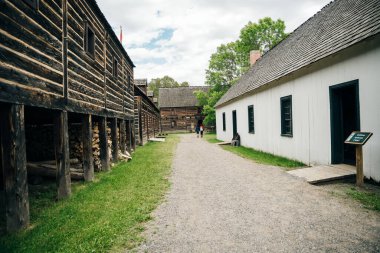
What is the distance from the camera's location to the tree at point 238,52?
34.0m

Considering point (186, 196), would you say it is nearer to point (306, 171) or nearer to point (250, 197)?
point (250, 197)

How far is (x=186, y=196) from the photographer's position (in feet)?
18.6

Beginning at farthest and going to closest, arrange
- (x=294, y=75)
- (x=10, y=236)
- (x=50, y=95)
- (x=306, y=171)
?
(x=294, y=75) → (x=306, y=171) → (x=50, y=95) → (x=10, y=236)

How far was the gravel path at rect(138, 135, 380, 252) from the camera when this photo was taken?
3295 millimetres

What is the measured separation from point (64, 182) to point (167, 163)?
4.90 meters

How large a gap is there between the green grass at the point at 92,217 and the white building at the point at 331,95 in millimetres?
5202

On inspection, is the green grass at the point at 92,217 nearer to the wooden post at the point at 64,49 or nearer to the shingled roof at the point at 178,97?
the wooden post at the point at 64,49

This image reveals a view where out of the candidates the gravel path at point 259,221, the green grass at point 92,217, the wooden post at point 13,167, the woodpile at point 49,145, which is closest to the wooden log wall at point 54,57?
the wooden post at point 13,167

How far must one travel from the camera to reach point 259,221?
409 centimetres

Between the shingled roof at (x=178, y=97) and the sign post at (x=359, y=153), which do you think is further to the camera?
the shingled roof at (x=178, y=97)

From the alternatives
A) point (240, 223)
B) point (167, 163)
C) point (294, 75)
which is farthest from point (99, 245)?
point (294, 75)

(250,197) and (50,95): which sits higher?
(50,95)

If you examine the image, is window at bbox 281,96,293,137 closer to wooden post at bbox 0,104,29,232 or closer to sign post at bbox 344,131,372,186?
sign post at bbox 344,131,372,186

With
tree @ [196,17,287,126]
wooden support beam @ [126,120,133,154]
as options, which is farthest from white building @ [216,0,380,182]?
tree @ [196,17,287,126]
